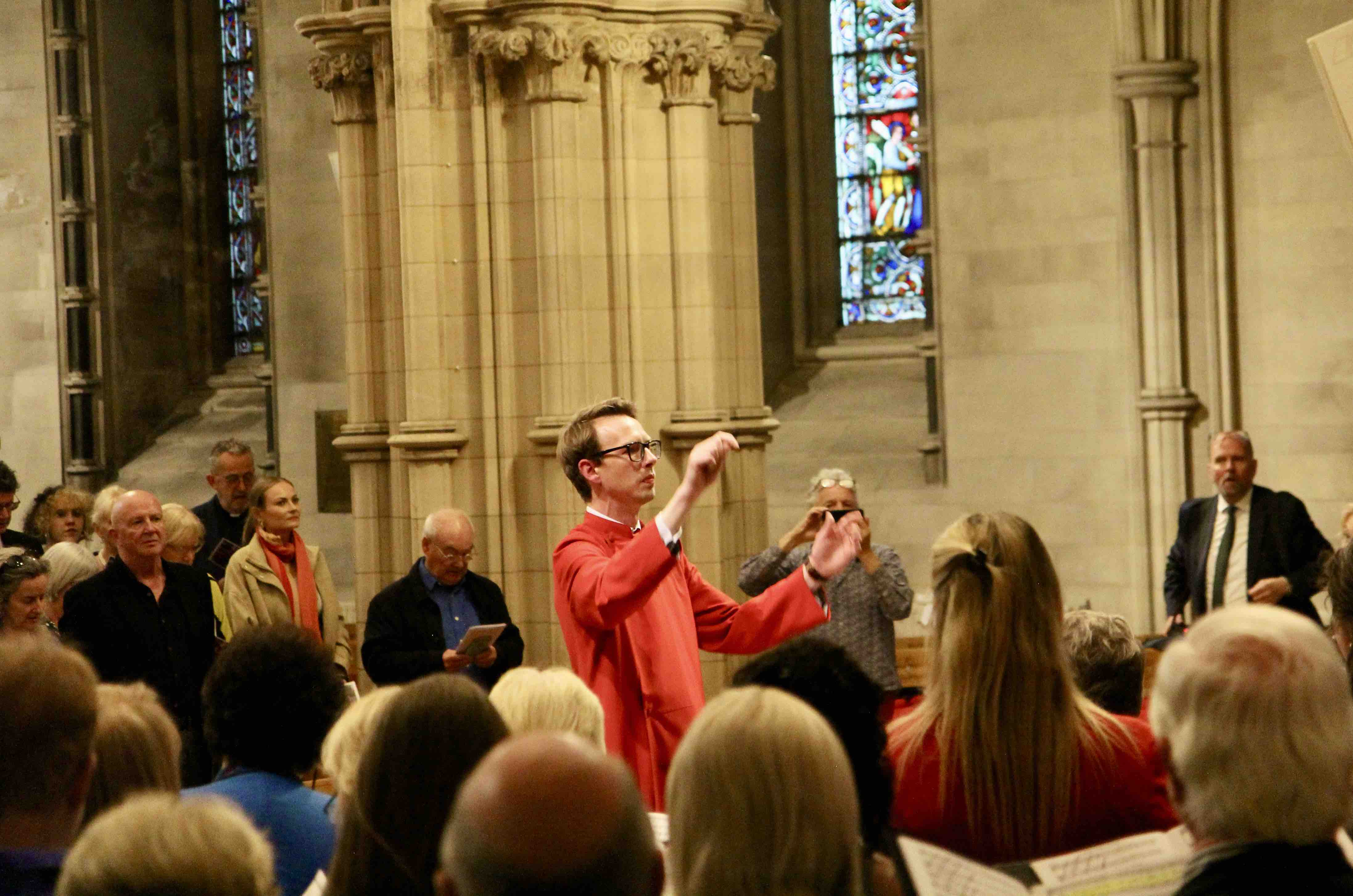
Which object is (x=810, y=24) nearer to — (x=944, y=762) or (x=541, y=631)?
(x=541, y=631)

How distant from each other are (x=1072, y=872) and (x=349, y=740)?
1.14 metres

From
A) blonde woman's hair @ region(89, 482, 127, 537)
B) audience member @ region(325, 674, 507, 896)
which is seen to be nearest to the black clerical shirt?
blonde woman's hair @ region(89, 482, 127, 537)

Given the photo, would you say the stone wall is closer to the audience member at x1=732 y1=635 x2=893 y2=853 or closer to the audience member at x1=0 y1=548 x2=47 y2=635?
the audience member at x1=0 y1=548 x2=47 y2=635

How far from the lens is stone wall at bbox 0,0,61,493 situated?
1430 centimetres

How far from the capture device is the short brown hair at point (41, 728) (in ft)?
8.05

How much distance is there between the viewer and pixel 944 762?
119 inches

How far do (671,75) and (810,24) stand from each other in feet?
16.5

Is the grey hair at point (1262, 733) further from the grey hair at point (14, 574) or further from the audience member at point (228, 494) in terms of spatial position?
the audience member at point (228, 494)

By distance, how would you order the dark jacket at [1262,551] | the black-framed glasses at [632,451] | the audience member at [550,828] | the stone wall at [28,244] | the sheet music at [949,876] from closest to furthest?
the audience member at [550,828] → the sheet music at [949,876] → the black-framed glasses at [632,451] → the dark jacket at [1262,551] → the stone wall at [28,244]

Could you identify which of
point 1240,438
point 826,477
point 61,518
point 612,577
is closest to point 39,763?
point 612,577

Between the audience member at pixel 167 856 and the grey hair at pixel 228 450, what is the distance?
672cm

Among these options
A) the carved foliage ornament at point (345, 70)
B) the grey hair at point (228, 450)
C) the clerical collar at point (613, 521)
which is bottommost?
the clerical collar at point (613, 521)

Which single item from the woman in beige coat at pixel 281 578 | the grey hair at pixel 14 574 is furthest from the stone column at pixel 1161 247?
the grey hair at pixel 14 574

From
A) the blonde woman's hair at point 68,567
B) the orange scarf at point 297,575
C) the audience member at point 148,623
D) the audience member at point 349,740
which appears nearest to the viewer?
Answer: the audience member at point 349,740
